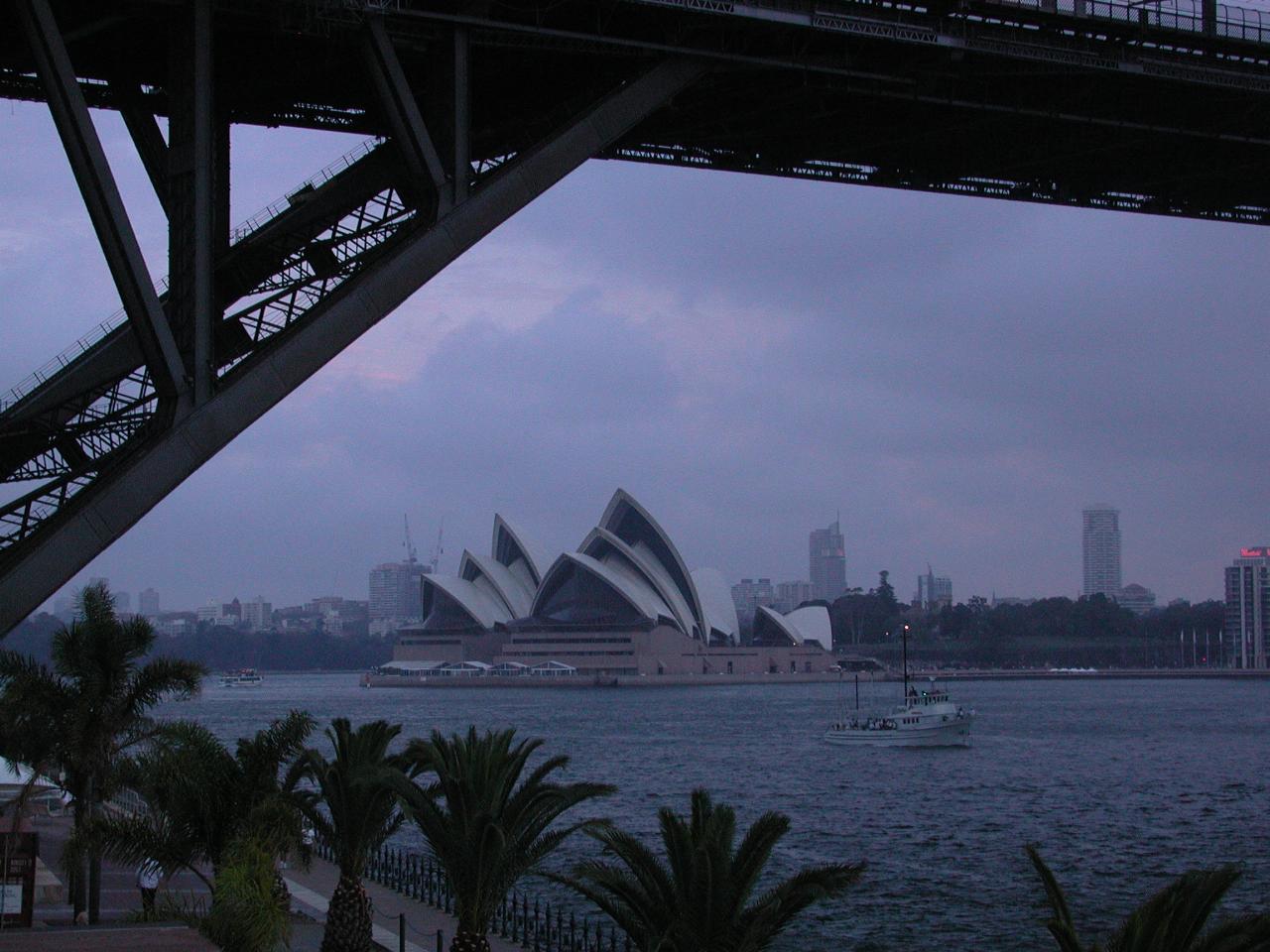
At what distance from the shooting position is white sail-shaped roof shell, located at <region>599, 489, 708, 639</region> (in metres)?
135

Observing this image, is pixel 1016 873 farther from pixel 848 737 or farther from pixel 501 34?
pixel 848 737

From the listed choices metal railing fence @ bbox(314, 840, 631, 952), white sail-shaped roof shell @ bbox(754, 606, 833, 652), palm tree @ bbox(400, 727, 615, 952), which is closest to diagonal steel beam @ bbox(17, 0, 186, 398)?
palm tree @ bbox(400, 727, 615, 952)

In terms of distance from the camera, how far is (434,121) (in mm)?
11578

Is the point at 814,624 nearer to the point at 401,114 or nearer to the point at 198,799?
the point at 198,799

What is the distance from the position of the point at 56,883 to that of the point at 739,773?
38.6 m

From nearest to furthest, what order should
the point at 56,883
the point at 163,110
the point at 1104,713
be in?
the point at 163,110 → the point at 56,883 → the point at 1104,713

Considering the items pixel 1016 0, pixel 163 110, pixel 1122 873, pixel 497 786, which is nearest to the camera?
pixel 163 110

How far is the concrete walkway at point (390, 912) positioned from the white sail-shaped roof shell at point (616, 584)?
10925 cm

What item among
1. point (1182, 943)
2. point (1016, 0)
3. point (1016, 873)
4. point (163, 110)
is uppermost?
point (1016, 0)

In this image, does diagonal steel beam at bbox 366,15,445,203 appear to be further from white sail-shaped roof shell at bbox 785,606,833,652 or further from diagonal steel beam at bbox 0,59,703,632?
white sail-shaped roof shell at bbox 785,606,833,652

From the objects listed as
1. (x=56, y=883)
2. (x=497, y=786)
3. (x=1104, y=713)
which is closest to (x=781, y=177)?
(x=497, y=786)

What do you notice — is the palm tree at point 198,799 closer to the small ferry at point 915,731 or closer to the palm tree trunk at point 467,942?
the palm tree trunk at point 467,942

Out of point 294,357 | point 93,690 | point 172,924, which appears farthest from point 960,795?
point 294,357

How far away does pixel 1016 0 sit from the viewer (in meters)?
13.9
